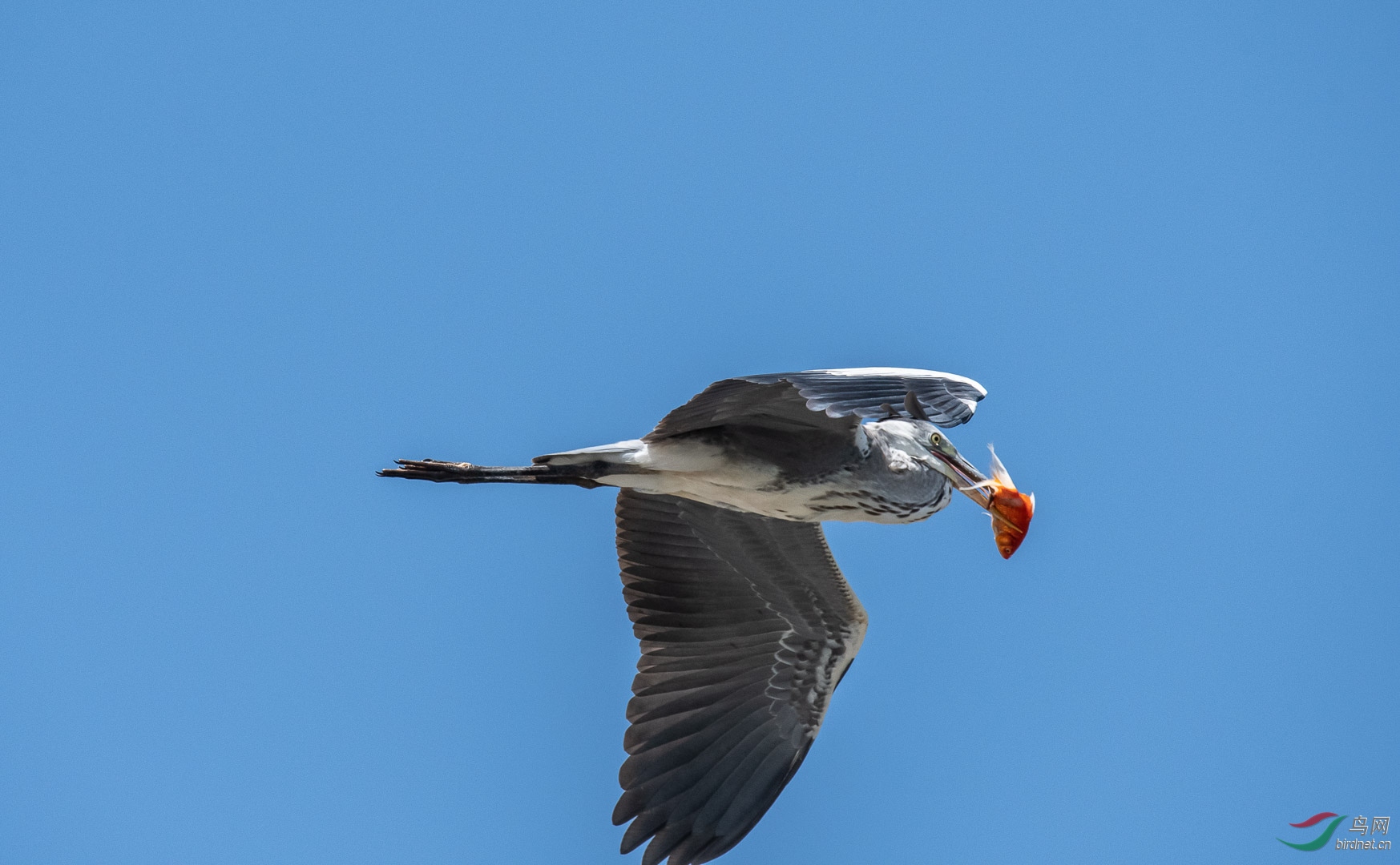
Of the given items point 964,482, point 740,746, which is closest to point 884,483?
point 964,482

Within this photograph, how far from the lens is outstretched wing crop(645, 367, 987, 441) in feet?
18.3

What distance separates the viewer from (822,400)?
5535 millimetres

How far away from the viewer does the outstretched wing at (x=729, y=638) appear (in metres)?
8.19

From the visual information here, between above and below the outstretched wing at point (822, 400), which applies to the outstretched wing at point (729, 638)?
below

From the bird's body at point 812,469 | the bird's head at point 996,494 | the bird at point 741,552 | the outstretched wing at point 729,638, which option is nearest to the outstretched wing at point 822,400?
the bird at point 741,552

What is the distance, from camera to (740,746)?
27.0 ft

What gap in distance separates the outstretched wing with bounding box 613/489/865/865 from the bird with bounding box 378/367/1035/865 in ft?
0.03

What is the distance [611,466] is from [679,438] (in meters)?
0.47

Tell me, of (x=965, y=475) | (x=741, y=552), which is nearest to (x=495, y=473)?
(x=741, y=552)

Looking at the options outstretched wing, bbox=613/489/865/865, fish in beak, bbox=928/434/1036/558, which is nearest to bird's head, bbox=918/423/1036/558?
fish in beak, bbox=928/434/1036/558

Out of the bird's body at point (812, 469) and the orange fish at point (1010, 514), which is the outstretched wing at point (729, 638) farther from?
the orange fish at point (1010, 514)

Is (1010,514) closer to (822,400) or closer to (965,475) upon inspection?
(965,475)

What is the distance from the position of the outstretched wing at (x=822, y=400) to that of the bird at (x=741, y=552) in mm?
16

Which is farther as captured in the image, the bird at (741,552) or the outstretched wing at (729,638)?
the outstretched wing at (729,638)
